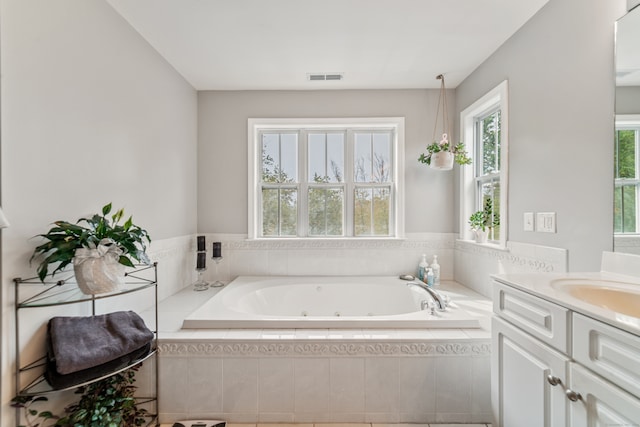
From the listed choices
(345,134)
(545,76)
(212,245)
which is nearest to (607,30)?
(545,76)

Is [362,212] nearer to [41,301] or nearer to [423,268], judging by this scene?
[423,268]

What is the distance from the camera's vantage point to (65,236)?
138 centimetres

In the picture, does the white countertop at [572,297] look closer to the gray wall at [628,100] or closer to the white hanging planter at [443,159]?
the gray wall at [628,100]

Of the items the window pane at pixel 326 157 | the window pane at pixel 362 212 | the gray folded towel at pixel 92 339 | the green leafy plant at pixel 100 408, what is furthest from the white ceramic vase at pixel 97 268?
the window pane at pixel 362 212

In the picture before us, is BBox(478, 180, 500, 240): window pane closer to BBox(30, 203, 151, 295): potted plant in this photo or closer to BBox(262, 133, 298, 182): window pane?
BBox(262, 133, 298, 182): window pane

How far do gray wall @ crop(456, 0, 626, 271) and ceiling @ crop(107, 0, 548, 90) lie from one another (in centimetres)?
22

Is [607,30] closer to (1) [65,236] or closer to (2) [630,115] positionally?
(2) [630,115]

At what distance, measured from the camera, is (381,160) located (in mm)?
3111

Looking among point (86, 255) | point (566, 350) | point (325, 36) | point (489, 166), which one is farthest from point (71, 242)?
point (489, 166)

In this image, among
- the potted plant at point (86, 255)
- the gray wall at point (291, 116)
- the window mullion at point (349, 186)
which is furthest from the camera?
the window mullion at point (349, 186)

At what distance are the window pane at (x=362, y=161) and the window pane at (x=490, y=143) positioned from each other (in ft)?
3.15

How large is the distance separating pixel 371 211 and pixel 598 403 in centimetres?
220

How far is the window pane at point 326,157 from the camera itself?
311 centimetres

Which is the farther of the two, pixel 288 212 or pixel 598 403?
pixel 288 212
